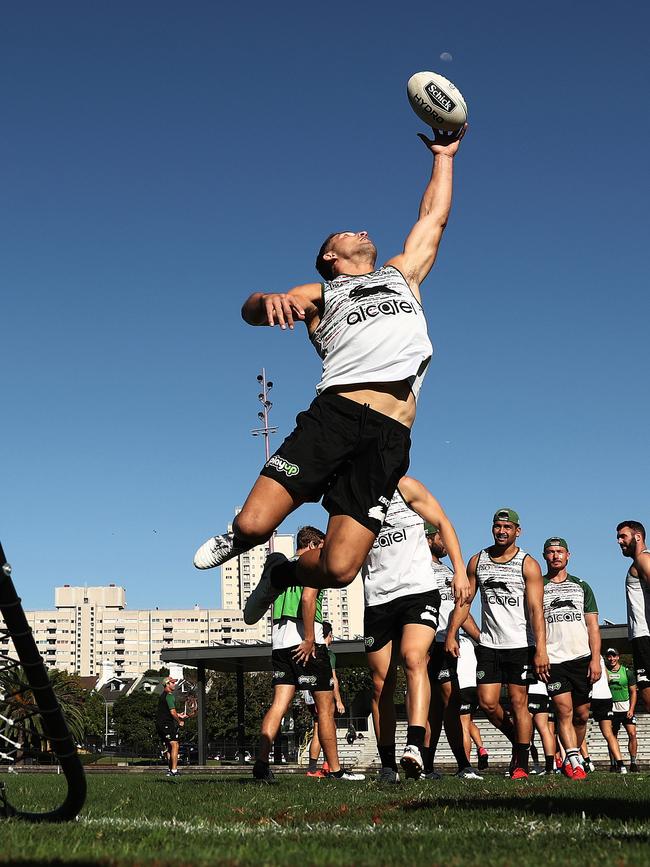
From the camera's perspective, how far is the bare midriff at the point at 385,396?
5.75 meters

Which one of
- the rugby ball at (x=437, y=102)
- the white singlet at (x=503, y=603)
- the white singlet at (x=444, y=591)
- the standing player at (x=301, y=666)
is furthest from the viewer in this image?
the white singlet at (x=444, y=591)

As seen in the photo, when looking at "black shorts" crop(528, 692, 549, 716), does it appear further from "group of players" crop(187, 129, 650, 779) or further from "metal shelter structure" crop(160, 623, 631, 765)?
"metal shelter structure" crop(160, 623, 631, 765)

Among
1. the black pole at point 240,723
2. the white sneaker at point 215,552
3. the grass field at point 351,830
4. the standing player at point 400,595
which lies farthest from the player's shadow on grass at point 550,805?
the black pole at point 240,723

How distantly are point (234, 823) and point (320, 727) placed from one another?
486 cm

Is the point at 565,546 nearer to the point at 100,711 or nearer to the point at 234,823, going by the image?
the point at 234,823

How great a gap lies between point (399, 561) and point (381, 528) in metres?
0.79

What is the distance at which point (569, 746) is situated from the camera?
10.5m

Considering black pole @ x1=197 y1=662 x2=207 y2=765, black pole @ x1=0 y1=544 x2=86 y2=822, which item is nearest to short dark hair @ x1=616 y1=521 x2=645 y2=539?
black pole @ x1=0 y1=544 x2=86 y2=822

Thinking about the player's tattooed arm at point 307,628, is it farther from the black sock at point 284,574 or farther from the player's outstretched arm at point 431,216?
the player's outstretched arm at point 431,216

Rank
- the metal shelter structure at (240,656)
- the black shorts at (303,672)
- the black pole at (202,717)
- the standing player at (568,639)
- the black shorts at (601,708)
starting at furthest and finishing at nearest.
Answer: the black pole at (202,717) < the metal shelter structure at (240,656) < the black shorts at (601,708) < the standing player at (568,639) < the black shorts at (303,672)

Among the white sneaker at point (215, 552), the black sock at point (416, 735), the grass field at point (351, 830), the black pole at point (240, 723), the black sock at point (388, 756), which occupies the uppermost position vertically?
the white sneaker at point (215, 552)

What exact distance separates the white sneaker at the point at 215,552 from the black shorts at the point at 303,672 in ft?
10.9

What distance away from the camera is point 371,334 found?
230 inches

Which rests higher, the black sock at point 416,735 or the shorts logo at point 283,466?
the shorts logo at point 283,466
